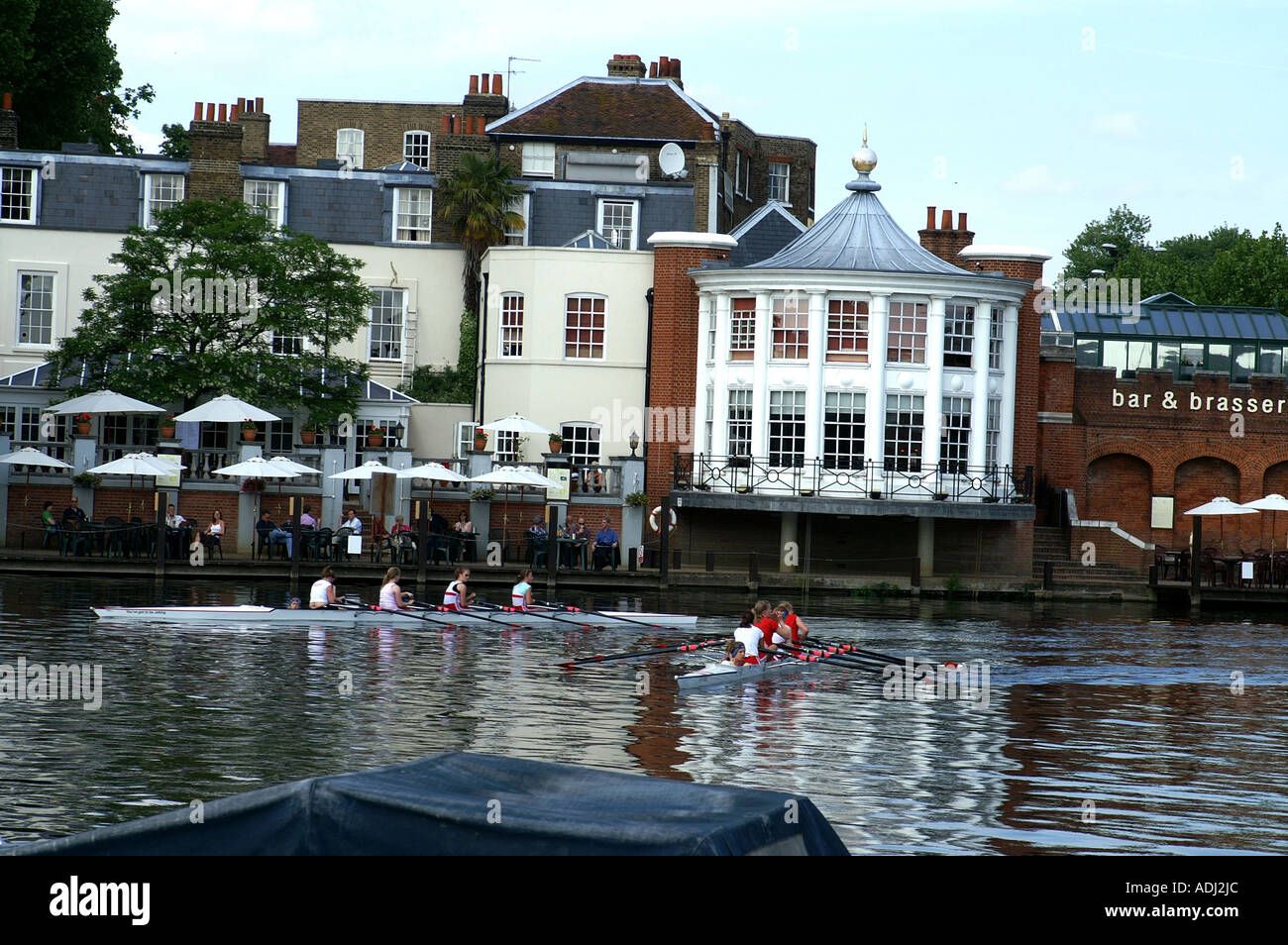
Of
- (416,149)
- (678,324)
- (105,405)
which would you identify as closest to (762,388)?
(678,324)

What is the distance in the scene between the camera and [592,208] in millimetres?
55156

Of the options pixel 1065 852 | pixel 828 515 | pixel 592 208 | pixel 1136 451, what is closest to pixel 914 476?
pixel 828 515

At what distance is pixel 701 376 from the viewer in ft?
158

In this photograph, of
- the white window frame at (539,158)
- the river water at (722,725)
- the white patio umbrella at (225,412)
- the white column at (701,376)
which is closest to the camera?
the river water at (722,725)

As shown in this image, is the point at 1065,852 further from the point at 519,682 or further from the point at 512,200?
the point at 512,200

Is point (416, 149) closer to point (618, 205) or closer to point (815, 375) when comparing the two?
point (618, 205)

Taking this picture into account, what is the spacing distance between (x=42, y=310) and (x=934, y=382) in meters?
29.1

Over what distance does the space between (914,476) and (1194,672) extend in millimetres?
16923

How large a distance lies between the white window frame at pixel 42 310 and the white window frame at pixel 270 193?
6.76 metres

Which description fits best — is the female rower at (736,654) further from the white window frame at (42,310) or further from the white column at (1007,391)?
the white window frame at (42,310)

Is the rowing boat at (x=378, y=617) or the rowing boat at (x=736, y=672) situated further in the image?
the rowing boat at (x=378, y=617)

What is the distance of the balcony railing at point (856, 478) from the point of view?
4538 centimetres

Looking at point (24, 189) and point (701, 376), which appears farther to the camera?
point (24, 189)

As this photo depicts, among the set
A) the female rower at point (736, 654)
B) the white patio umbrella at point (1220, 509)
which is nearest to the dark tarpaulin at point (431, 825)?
the female rower at point (736, 654)
